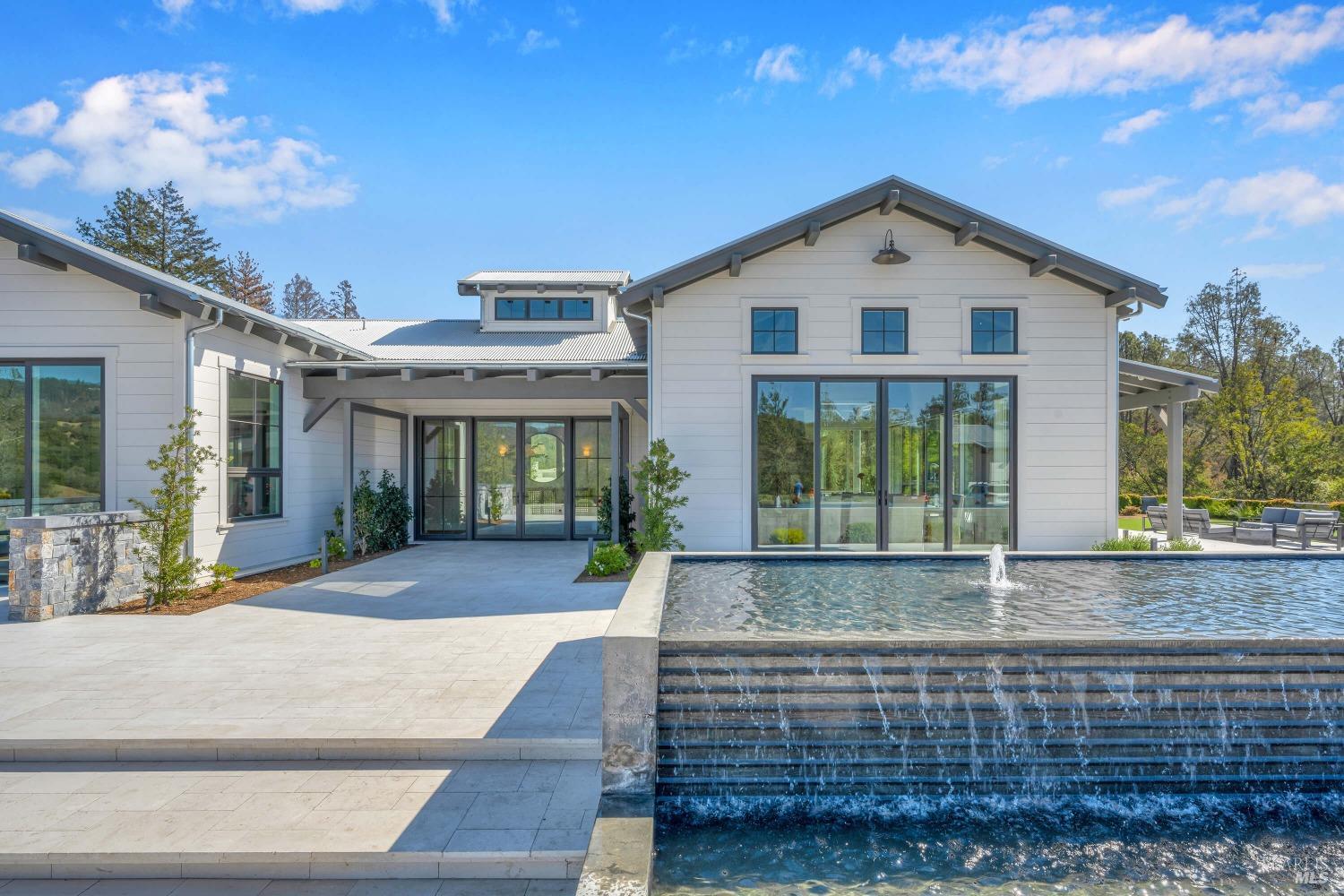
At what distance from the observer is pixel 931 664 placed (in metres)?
3.65

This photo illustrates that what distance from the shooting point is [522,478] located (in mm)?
13930

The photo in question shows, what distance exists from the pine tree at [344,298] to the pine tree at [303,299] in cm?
46

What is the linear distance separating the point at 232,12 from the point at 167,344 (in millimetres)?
6076

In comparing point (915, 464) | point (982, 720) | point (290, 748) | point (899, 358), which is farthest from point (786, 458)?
point (290, 748)

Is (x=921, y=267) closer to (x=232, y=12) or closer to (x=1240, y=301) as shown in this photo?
(x=232, y=12)

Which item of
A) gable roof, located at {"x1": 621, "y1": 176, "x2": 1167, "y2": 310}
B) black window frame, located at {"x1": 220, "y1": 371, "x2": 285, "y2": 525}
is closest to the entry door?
black window frame, located at {"x1": 220, "y1": 371, "x2": 285, "y2": 525}

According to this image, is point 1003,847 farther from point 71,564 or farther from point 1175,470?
point 1175,470

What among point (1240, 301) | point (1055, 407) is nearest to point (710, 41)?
point (1055, 407)

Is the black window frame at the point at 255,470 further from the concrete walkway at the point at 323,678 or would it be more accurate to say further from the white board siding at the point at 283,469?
the concrete walkway at the point at 323,678

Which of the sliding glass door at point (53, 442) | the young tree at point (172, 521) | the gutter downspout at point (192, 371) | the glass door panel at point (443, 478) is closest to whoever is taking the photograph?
the young tree at point (172, 521)

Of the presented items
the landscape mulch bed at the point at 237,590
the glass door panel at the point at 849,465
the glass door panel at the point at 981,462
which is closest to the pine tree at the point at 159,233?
the landscape mulch bed at the point at 237,590

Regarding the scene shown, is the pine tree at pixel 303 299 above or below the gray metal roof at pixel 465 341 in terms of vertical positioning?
above

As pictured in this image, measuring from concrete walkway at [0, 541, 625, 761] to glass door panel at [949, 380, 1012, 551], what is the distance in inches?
191

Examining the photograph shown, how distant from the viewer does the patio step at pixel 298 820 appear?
10.0 feet
